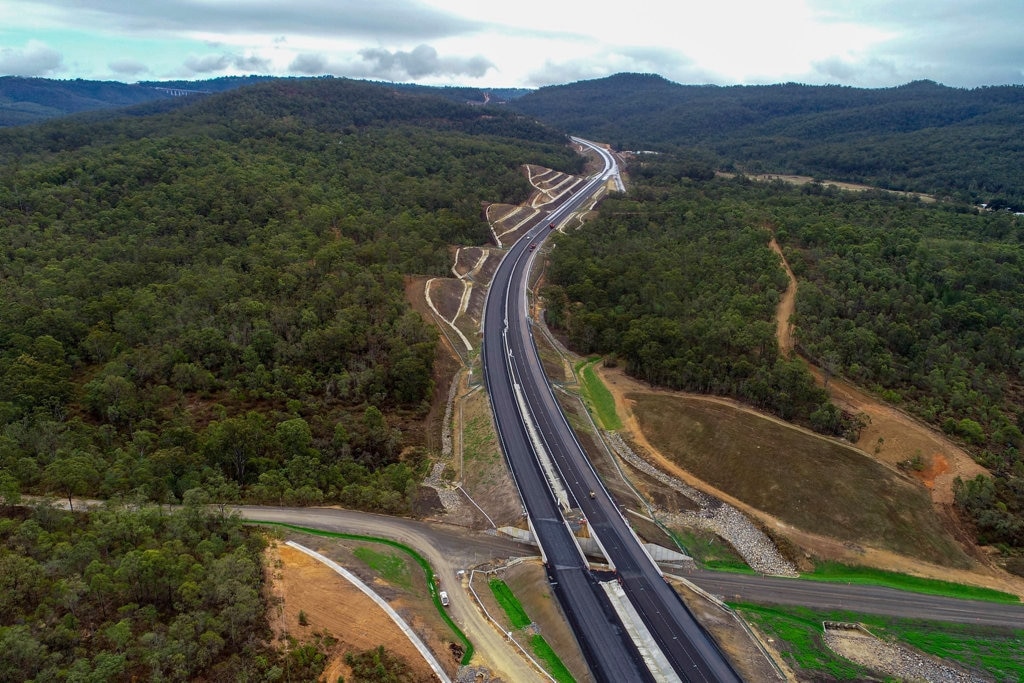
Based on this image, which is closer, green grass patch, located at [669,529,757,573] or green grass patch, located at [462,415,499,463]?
green grass patch, located at [669,529,757,573]

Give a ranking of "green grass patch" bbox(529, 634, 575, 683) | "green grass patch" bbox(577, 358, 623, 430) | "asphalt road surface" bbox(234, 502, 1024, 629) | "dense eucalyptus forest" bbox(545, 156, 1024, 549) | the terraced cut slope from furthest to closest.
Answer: "green grass patch" bbox(577, 358, 623, 430)
"dense eucalyptus forest" bbox(545, 156, 1024, 549)
the terraced cut slope
"asphalt road surface" bbox(234, 502, 1024, 629)
"green grass patch" bbox(529, 634, 575, 683)

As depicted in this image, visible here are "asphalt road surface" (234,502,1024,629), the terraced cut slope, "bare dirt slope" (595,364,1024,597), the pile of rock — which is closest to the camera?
"asphalt road surface" (234,502,1024,629)

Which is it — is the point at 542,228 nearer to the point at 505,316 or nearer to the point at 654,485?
the point at 505,316

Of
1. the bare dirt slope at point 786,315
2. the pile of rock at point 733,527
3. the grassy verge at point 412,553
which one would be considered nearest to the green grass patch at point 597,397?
the pile of rock at point 733,527

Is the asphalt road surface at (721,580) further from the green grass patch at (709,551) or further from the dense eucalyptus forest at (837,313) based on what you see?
the dense eucalyptus forest at (837,313)

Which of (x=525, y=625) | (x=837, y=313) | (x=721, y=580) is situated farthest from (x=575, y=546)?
(x=837, y=313)

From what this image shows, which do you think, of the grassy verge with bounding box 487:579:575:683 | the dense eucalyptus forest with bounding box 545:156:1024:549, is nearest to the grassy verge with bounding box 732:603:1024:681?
the dense eucalyptus forest with bounding box 545:156:1024:549

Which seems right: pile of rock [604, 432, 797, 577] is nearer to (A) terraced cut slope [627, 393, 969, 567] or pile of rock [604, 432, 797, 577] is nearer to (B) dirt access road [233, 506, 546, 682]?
(A) terraced cut slope [627, 393, 969, 567]
